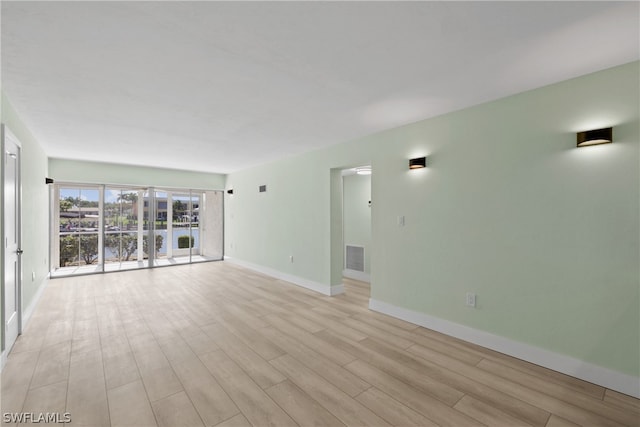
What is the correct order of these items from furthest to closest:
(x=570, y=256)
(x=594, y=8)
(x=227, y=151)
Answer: (x=227, y=151) < (x=570, y=256) < (x=594, y=8)

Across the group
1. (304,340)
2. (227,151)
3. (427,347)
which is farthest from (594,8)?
(227,151)

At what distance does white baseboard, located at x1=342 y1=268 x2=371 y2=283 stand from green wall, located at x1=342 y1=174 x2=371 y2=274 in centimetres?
9

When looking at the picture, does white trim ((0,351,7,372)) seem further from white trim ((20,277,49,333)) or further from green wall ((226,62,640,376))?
green wall ((226,62,640,376))

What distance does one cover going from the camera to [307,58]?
2162mm

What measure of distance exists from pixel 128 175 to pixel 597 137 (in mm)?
8380

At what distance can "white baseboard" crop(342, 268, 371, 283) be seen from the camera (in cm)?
590

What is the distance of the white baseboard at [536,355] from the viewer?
2.21m

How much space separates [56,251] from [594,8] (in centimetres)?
946

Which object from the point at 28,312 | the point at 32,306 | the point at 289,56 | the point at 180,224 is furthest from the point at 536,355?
the point at 180,224

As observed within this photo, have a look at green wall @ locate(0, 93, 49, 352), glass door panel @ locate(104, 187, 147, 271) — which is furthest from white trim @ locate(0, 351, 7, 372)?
glass door panel @ locate(104, 187, 147, 271)

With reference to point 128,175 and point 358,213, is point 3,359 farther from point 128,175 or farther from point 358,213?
point 358,213

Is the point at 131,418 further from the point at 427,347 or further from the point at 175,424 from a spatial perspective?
the point at 427,347

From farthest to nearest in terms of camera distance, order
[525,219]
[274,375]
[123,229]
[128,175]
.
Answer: [123,229]
[128,175]
[525,219]
[274,375]

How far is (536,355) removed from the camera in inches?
103
